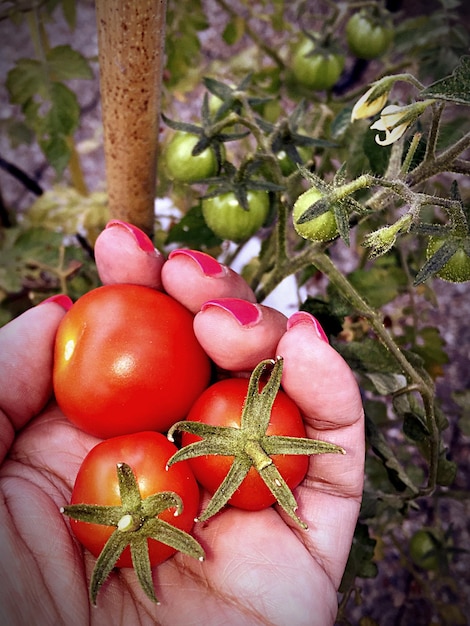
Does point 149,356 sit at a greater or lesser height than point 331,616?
greater

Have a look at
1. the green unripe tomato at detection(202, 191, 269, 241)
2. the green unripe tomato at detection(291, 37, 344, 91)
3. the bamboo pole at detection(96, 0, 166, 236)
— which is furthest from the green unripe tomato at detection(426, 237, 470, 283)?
the green unripe tomato at detection(291, 37, 344, 91)

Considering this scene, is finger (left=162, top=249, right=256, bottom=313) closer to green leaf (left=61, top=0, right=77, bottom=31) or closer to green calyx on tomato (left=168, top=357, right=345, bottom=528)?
green calyx on tomato (left=168, top=357, right=345, bottom=528)

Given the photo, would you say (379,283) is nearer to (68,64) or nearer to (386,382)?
(386,382)

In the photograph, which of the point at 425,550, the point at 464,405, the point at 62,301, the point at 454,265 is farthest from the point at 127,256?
the point at 425,550

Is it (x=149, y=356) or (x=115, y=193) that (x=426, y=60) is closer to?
(x=115, y=193)

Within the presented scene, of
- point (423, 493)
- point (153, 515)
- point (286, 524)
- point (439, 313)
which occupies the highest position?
point (153, 515)

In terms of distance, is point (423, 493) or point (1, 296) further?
point (1, 296)

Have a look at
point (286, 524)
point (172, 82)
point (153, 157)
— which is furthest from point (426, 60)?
point (286, 524)
